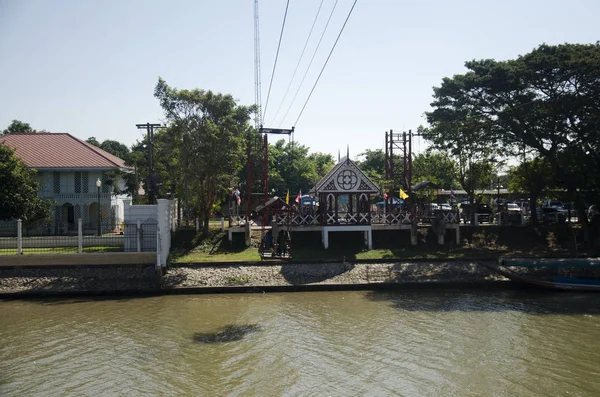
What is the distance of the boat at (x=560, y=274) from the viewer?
22.8 m

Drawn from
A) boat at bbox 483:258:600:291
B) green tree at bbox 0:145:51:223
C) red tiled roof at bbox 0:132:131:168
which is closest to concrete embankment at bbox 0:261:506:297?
boat at bbox 483:258:600:291

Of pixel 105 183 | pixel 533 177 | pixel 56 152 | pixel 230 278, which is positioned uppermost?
pixel 56 152

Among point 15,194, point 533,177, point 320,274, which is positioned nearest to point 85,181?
point 15,194

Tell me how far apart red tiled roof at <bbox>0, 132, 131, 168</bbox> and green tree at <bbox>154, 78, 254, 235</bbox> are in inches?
424

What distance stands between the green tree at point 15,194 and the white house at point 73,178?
7.18 m

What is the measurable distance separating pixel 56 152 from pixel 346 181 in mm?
Result: 23508

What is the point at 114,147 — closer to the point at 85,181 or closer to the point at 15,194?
the point at 85,181

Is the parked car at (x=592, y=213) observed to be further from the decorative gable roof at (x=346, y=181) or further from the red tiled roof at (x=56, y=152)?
the red tiled roof at (x=56, y=152)

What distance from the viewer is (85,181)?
3891cm

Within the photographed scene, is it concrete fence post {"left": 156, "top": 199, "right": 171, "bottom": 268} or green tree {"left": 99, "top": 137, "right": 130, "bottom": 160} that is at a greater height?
green tree {"left": 99, "top": 137, "right": 130, "bottom": 160}

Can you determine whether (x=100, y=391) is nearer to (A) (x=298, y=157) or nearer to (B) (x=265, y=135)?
(B) (x=265, y=135)

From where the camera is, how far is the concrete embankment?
23.4 m

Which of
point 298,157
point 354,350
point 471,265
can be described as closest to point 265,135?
point 471,265

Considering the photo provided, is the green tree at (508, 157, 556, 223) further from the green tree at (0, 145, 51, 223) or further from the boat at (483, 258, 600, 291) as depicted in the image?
the green tree at (0, 145, 51, 223)
